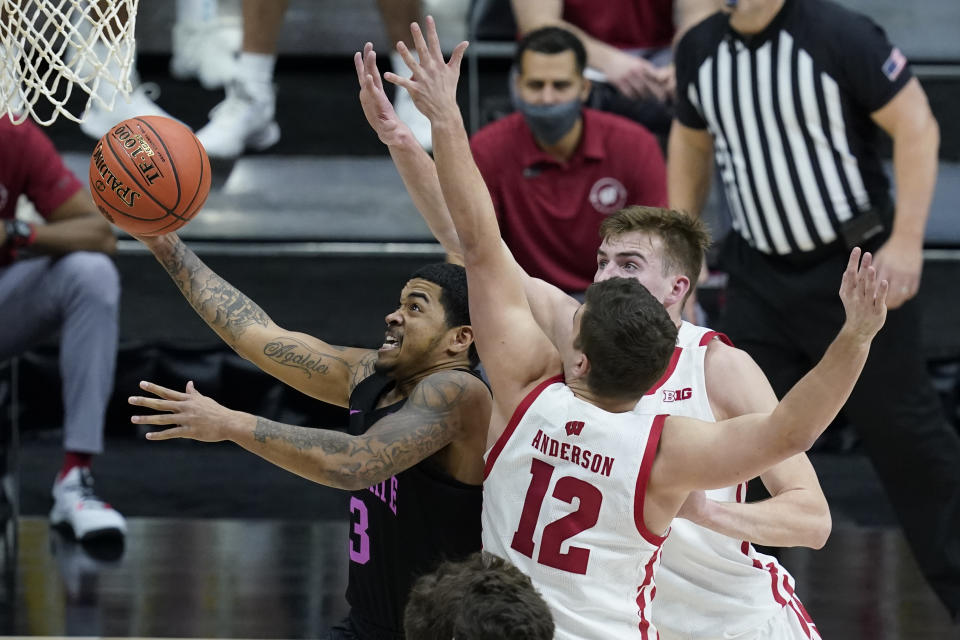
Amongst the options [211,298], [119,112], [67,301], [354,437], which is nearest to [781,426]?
[354,437]

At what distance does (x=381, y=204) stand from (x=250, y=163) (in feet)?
2.34

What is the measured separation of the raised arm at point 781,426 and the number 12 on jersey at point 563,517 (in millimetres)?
109

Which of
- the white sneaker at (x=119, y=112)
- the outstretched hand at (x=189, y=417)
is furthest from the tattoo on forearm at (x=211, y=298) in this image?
the white sneaker at (x=119, y=112)

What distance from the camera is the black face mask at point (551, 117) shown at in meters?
5.22

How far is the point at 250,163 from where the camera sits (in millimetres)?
7059

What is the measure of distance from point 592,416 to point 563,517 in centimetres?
18

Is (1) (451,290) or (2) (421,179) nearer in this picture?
(1) (451,290)

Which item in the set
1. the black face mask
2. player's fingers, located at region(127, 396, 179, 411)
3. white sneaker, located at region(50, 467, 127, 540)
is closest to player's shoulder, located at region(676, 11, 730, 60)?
the black face mask

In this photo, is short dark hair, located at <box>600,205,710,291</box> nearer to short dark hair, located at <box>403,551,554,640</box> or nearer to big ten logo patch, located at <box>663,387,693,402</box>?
big ten logo patch, located at <box>663,387,693,402</box>

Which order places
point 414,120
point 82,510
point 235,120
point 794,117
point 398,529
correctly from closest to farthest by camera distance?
point 398,529 < point 794,117 < point 82,510 < point 414,120 < point 235,120

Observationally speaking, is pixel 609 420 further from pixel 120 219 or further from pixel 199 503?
pixel 199 503

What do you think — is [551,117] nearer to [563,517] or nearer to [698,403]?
[698,403]

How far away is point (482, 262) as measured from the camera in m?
2.54

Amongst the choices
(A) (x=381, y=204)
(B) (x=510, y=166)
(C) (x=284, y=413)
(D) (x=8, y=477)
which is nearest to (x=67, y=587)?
(D) (x=8, y=477)
